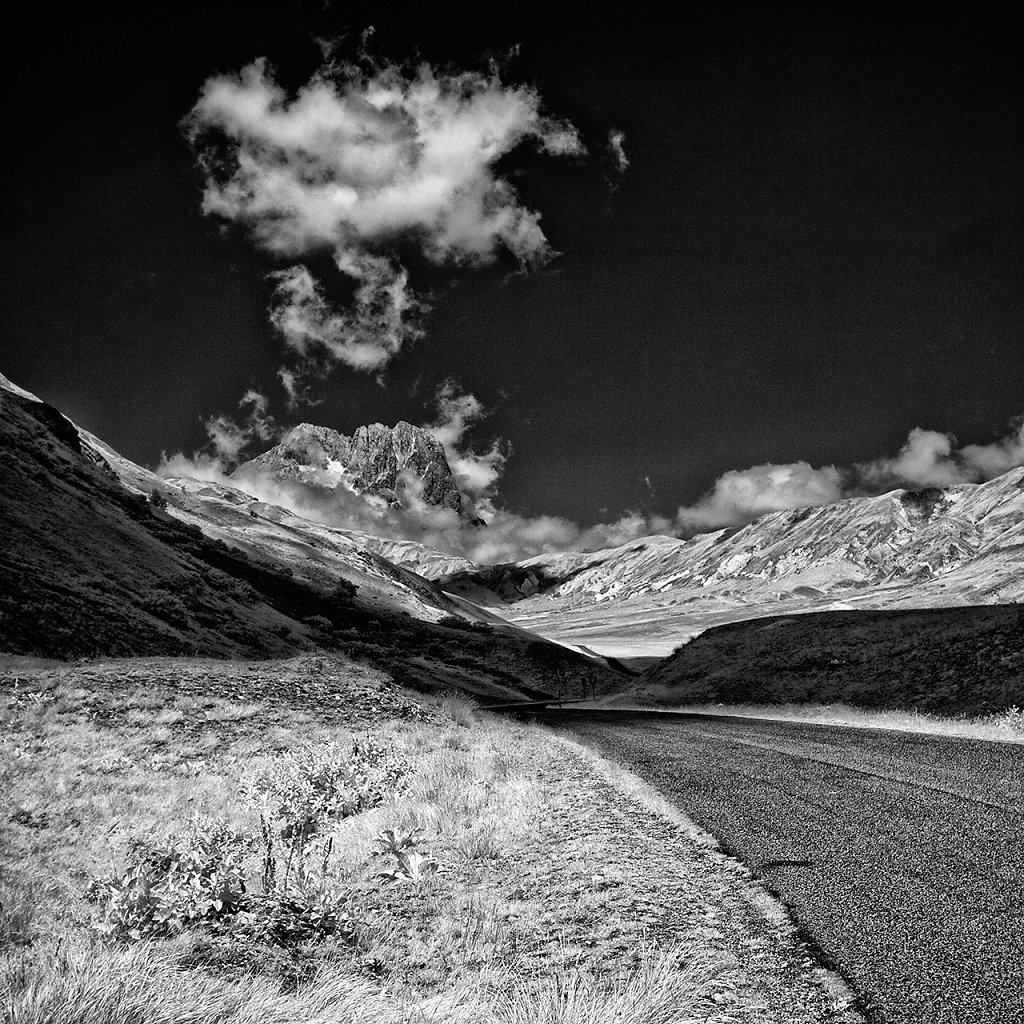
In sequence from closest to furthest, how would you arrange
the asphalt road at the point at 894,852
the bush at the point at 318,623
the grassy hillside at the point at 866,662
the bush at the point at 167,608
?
the asphalt road at the point at 894,852 → the grassy hillside at the point at 866,662 → the bush at the point at 167,608 → the bush at the point at 318,623

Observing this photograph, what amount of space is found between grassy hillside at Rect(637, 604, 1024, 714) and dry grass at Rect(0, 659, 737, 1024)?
17798 mm

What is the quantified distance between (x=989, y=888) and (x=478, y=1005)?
3856 mm

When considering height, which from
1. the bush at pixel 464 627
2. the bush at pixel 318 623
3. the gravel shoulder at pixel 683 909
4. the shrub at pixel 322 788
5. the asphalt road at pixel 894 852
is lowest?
the shrub at pixel 322 788

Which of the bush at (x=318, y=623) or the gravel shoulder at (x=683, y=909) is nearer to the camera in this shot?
the gravel shoulder at (x=683, y=909)

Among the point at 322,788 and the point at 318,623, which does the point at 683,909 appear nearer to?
the point at 322,788

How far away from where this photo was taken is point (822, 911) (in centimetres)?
468

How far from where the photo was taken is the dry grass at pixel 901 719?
1627cm

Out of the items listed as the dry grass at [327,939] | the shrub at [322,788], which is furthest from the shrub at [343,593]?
the shrub at [322,788]

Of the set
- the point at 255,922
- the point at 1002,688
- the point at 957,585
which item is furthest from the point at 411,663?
the point at 957,585

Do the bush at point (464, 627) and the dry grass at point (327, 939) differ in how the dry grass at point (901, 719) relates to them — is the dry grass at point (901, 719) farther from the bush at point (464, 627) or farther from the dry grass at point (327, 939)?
the bush at point (464, 627)

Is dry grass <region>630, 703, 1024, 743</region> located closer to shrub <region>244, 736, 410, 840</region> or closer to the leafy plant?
shrub <region>244, 736, 410, 840</region>

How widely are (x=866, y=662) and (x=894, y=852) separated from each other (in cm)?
2778

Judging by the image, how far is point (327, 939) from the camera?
4.76 m

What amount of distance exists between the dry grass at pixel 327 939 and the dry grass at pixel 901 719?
445 inches
